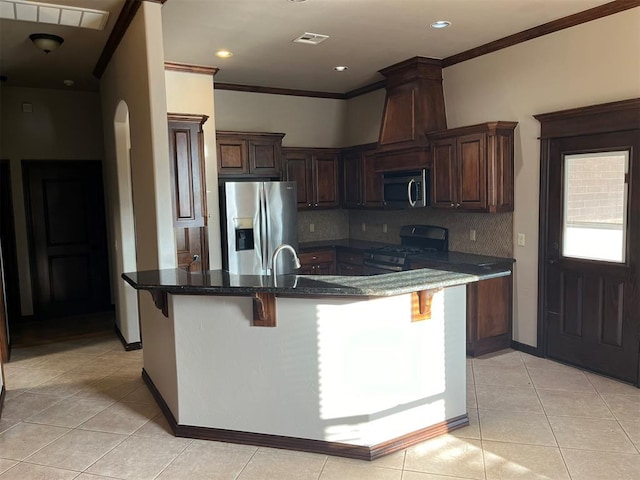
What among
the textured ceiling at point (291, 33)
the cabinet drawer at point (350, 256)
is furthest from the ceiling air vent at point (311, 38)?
→ the cabinet drawer at point (350, 256)

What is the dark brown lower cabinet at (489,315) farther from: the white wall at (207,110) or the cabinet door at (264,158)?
the white wall at (207,110)

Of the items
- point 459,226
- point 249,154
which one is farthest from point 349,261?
point 249,154

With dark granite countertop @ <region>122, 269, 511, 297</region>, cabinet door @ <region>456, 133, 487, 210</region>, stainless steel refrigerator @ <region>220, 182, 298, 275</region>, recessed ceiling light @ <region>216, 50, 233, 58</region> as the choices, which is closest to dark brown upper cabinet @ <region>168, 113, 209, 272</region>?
stainless steel refrigerator @ <region>220, 182, 298, 275</region>

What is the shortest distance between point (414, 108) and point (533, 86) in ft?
3.92

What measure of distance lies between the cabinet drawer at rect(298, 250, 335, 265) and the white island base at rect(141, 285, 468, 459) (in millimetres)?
2976

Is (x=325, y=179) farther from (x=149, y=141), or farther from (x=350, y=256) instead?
(x=149, y=141)

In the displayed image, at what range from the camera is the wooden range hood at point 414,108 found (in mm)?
5098

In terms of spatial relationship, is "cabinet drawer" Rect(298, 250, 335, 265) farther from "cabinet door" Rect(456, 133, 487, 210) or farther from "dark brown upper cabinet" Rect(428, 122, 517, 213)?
"cabinet door" Rect(456, 133, 487, 210)

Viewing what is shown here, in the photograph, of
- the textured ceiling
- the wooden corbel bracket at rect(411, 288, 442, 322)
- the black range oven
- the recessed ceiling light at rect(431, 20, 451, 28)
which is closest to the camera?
the wooden corbel bracket at rect(411, 288, 442, 322)

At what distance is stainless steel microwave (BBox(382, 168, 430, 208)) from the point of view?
510cm

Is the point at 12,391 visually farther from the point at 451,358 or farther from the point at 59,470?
the point at 451,358

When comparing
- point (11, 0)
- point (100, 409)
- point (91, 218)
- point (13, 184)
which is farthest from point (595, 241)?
point (13, 184)

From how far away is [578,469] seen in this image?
2.65 meters

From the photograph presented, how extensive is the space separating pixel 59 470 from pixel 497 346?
11.9ft
